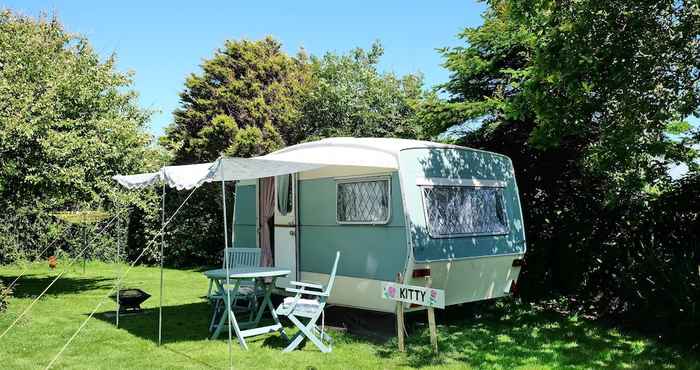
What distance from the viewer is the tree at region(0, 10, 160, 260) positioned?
29.1 ft

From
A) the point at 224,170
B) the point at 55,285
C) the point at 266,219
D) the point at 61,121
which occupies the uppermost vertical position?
the point at 61,121

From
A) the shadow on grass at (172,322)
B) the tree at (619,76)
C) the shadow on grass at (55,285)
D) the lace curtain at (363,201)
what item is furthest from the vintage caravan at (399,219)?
the shadow on grass at (55,285)

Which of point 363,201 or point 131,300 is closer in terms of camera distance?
point 363,201

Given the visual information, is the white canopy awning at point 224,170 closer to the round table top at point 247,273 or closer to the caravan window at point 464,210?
the round table top at point 247,273

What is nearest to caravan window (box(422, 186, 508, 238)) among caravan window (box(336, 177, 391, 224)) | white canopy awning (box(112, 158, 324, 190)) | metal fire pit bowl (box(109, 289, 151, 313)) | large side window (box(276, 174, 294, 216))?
caravan window (box(336, 177, 391, 224))

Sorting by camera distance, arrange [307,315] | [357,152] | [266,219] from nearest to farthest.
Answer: [307,315] < [357,152] < [266,219]

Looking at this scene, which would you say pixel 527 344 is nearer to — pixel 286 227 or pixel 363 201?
pixel 363 201

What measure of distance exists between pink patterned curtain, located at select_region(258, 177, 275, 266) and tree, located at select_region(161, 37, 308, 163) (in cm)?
693

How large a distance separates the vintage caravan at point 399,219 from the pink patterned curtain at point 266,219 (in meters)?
0.45

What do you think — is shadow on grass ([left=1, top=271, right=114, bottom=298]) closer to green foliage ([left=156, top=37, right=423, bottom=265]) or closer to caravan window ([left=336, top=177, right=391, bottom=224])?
green foliage ([left=156, top=37, right=423, bottom=265])

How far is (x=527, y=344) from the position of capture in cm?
636

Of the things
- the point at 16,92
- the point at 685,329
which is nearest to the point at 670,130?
the point at 685,329

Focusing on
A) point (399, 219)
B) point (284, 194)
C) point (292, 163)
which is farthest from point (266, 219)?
point (399, 219)

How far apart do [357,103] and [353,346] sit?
28.6ft
